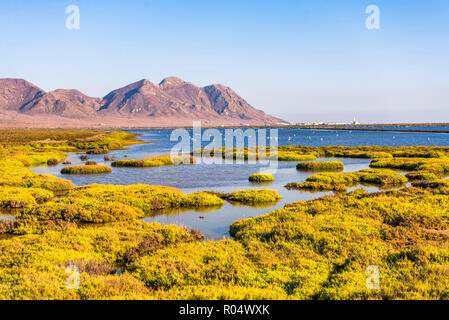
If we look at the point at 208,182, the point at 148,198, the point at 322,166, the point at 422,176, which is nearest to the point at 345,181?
the point at 422,176

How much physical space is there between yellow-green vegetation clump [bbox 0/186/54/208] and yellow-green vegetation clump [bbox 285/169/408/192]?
2321cm

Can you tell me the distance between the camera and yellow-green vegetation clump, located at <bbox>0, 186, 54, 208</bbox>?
26000mm

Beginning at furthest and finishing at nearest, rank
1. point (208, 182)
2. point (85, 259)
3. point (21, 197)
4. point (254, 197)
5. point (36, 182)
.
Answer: point (208, 182), point (36, 182), point (254, 197), point (21, 197), point (85, 259)

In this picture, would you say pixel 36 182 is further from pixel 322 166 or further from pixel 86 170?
pixel 322 166

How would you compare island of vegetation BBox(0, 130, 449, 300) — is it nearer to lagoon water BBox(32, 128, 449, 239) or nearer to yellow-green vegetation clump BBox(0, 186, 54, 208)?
yellow-green vegetation clump BBox(0, 186, 54, 208)

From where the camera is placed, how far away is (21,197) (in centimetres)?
2695

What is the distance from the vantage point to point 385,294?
9867 millimetres

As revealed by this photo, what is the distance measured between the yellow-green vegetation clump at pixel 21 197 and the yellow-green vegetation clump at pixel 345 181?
23214 millimetres

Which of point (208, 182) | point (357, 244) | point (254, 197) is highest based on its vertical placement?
point (357, 244)

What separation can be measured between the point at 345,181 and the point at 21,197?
1215 inches

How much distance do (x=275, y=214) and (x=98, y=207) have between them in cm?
1205
